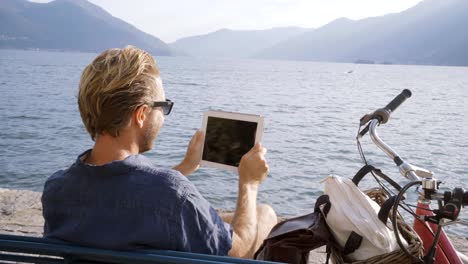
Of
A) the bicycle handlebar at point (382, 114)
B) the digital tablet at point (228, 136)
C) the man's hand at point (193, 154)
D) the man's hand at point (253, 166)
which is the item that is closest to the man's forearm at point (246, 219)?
the man's hand at point (253, 166)

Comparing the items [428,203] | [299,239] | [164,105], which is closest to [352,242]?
[299,239]

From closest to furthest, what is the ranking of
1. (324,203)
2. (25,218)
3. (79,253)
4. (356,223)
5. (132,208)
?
(79,253)
(132,208)
(356,223)
(324,203)
(25,218)

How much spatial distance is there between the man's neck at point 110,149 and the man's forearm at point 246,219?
21.8 inches

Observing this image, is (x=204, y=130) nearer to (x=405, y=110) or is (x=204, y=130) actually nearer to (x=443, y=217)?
(x=443, y=217)

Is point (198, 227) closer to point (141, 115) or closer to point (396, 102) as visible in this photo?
point (141, 115)

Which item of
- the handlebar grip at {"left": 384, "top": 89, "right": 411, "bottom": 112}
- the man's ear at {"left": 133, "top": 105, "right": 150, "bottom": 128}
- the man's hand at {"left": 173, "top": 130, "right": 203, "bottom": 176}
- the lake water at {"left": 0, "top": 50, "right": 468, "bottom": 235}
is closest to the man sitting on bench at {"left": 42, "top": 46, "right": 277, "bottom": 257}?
the man's ear at {"left": 133, "top": 105, "right": 150, "bottom": 128}

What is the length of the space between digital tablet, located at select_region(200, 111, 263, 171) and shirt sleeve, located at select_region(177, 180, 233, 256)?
1.64ft

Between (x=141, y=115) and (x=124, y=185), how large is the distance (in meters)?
0.25

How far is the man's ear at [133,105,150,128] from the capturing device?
5.73ft

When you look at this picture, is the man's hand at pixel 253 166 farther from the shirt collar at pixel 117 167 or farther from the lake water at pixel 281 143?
the lake water at pixel 281 143

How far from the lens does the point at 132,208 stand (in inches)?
66.0

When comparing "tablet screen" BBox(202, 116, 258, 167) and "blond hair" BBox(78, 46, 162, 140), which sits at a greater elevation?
"blond hair" BBox(78, 46, 162, 140)

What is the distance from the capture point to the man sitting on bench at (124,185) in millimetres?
1677

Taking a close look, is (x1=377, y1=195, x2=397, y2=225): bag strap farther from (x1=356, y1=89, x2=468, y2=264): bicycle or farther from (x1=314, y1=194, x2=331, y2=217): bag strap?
(x1=314, y1=194, x2=331, y2=217): bag strap
